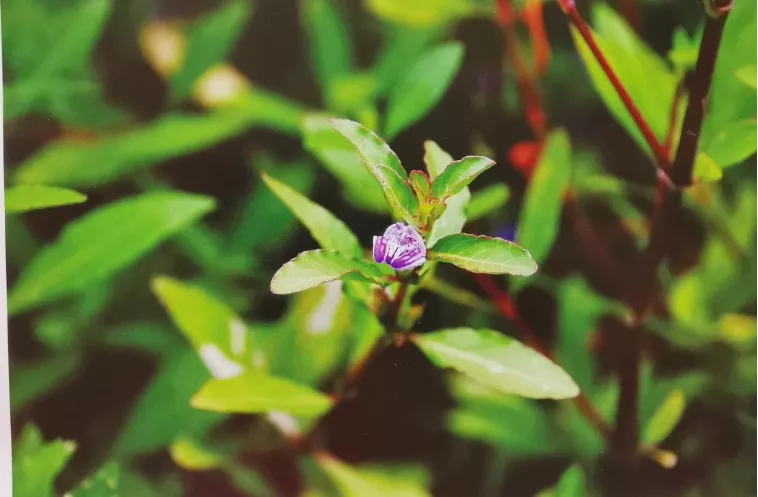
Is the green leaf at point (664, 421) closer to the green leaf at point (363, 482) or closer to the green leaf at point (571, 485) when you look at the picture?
the green leaf at point (571, 485)

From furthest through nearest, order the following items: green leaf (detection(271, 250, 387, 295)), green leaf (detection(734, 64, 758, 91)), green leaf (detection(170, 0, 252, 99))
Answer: green leaf (detection(170, 0, 252, 99)) → green leaf (detection(734, 64, 758, 91)) → green leaf (detection(271, 250, 387, 295))

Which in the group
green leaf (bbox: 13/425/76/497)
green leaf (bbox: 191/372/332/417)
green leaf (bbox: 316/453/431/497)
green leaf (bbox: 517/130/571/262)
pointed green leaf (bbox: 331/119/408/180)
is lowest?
green leaf (bbox: 316/453/431/497)

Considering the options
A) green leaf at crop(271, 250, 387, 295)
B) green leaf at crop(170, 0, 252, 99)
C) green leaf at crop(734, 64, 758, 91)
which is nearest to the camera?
green leaf at crop(271, 250, 387, 295)

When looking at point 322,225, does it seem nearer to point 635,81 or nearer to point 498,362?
point 498,362

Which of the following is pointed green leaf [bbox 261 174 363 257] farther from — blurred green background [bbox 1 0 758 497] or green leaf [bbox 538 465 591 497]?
green leaf [bbox 538 465 591 497]

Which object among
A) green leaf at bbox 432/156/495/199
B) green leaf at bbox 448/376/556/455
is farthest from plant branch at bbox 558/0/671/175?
green leaf at bbox 448/376/556/455

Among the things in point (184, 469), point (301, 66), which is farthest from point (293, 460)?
point (301, 66)
